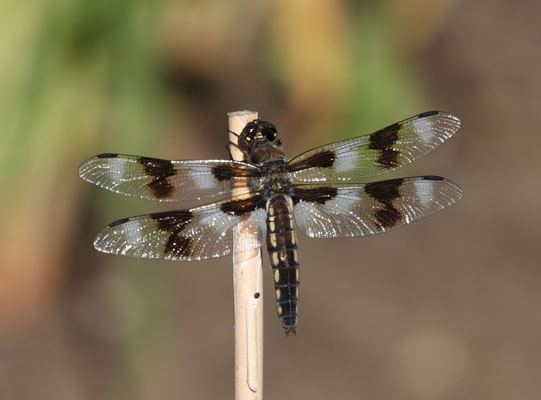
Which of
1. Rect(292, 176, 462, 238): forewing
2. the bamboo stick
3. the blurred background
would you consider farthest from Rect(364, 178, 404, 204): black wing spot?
the blurred background

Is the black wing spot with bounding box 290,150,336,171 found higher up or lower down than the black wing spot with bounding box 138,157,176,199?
higher up

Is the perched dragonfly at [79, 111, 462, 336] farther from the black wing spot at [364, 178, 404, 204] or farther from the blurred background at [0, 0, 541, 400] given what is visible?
the blurred background at [0, 0, 541, 400]

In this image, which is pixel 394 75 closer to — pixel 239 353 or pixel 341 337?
pixel 341 337

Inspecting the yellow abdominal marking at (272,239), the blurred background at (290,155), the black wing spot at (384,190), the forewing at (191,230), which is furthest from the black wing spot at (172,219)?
the blurred background at (290,155)

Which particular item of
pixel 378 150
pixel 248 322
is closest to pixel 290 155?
pixel 378 150

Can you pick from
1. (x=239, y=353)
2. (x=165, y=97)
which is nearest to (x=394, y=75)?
(x=165, y=97)

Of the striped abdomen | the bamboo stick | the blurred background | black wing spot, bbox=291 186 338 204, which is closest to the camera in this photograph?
the bamboo stick

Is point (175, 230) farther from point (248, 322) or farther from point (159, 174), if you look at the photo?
point (248, 322)
